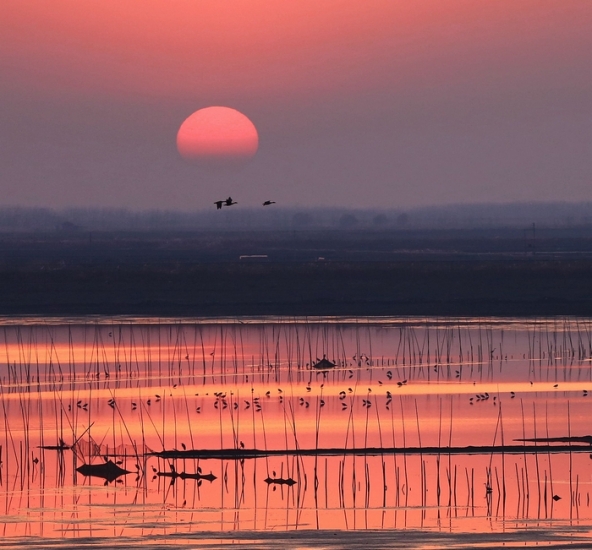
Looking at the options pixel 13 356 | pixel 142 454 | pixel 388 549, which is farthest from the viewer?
pixel 13 356

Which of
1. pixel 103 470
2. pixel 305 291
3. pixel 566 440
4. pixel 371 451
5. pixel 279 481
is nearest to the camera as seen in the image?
pixel 279 481

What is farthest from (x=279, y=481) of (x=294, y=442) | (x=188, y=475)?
(x=294, y=442)

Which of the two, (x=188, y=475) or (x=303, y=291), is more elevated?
(x=303, y=291)

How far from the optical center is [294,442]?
78.4 feet

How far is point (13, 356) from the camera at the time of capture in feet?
128

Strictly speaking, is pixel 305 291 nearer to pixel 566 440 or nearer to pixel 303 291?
pixel 303 291

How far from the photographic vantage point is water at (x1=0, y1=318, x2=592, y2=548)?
57.0 feet

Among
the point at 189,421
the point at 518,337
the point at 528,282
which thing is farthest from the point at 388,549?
the point at 528,282

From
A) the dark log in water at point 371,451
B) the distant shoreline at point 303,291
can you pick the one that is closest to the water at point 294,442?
the dark log in water at point 371,451

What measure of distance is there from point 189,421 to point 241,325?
987 inches

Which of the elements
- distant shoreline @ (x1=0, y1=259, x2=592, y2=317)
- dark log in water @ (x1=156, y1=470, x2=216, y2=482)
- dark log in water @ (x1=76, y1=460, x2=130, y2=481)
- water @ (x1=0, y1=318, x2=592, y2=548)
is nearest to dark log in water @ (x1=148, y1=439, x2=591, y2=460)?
water @ (x1=0, y1=318, x2=592, y2=548)

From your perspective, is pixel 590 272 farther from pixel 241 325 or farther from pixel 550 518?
pixel 550 518

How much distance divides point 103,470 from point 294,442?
407cm

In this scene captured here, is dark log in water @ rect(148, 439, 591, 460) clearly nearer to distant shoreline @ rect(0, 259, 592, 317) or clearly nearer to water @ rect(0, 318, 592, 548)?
water @ rect(0, 318, 592, 548)
